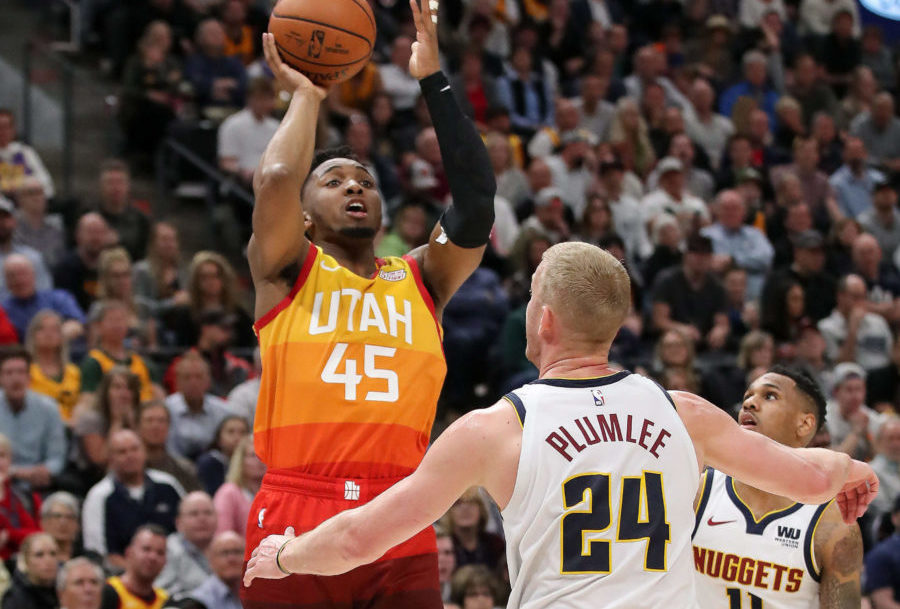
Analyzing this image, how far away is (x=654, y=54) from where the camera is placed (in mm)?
16219

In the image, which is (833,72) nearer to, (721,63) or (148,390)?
(721,63)

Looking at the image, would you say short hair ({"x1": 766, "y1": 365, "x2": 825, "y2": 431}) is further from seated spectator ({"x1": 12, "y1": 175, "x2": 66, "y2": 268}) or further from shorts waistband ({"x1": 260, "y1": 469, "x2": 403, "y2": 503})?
seated spectator ({"x1": 12, "y1": 175, "x2": 66, "y2": 268})

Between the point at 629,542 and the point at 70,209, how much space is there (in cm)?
931

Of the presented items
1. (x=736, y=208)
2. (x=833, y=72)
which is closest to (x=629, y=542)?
(x=736, y=208)

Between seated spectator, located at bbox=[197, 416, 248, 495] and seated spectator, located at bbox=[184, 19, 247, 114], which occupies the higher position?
seated spectator, located at bbox=[184, 19, 247, 114]

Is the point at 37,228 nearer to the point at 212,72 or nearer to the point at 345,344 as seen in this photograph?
the point at 212,72

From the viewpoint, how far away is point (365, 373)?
4.91 metres

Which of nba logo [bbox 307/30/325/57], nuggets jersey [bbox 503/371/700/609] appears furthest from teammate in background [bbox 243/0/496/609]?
nuggets jersey [bbox 503/371/700/609]

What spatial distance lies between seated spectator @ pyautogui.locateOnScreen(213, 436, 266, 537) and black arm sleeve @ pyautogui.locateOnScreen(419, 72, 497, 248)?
475 cm

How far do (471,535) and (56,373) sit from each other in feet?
10.7

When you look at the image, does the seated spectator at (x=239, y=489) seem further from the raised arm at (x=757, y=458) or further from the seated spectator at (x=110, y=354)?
the raised arm at (x=757, y=458)

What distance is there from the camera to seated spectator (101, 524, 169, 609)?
8.75m

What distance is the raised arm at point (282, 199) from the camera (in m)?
4.86

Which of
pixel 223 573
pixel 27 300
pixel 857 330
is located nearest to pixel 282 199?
pixel 223 573
